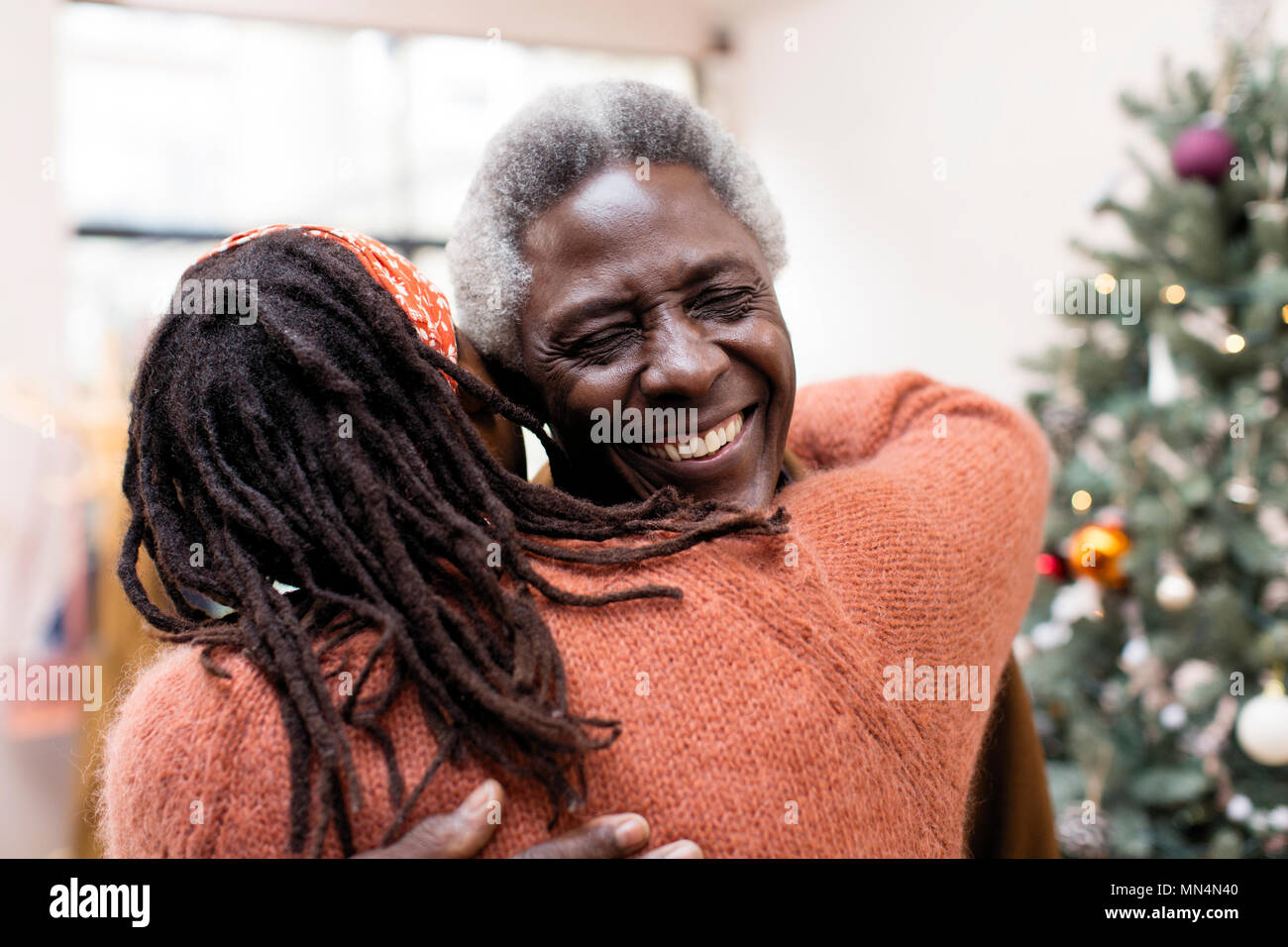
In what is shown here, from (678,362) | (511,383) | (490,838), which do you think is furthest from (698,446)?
(490,838)

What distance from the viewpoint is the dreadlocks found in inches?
29.5

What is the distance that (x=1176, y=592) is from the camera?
7.07 ft

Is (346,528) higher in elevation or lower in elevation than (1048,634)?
higher

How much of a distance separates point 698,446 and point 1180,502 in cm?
160

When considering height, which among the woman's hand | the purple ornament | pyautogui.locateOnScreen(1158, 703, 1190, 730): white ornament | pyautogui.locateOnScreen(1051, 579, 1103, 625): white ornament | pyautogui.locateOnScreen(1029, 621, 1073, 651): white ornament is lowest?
pyautogui.locateOnScreen(1158, 703, 1190, 730): white ornament

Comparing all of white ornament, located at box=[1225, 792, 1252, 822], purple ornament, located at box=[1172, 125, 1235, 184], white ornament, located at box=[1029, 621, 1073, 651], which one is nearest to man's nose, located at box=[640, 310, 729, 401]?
purple ornament, located at box=[1172, 125, 1235, 184]

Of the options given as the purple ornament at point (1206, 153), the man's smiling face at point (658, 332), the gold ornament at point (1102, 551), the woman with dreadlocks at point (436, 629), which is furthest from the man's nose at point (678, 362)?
the purple ornament at point (1206, 153)

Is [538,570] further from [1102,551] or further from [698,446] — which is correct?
[1102,551]

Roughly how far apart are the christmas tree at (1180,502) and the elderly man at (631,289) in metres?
1.48

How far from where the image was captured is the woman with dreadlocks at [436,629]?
0.74 m

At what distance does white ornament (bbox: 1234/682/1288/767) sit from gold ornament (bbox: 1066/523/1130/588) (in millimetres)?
395

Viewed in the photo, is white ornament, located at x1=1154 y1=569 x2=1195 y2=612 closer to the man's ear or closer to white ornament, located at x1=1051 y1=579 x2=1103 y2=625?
white ornament, located at x1=1051 y1=579 x2=1103 y2=625
